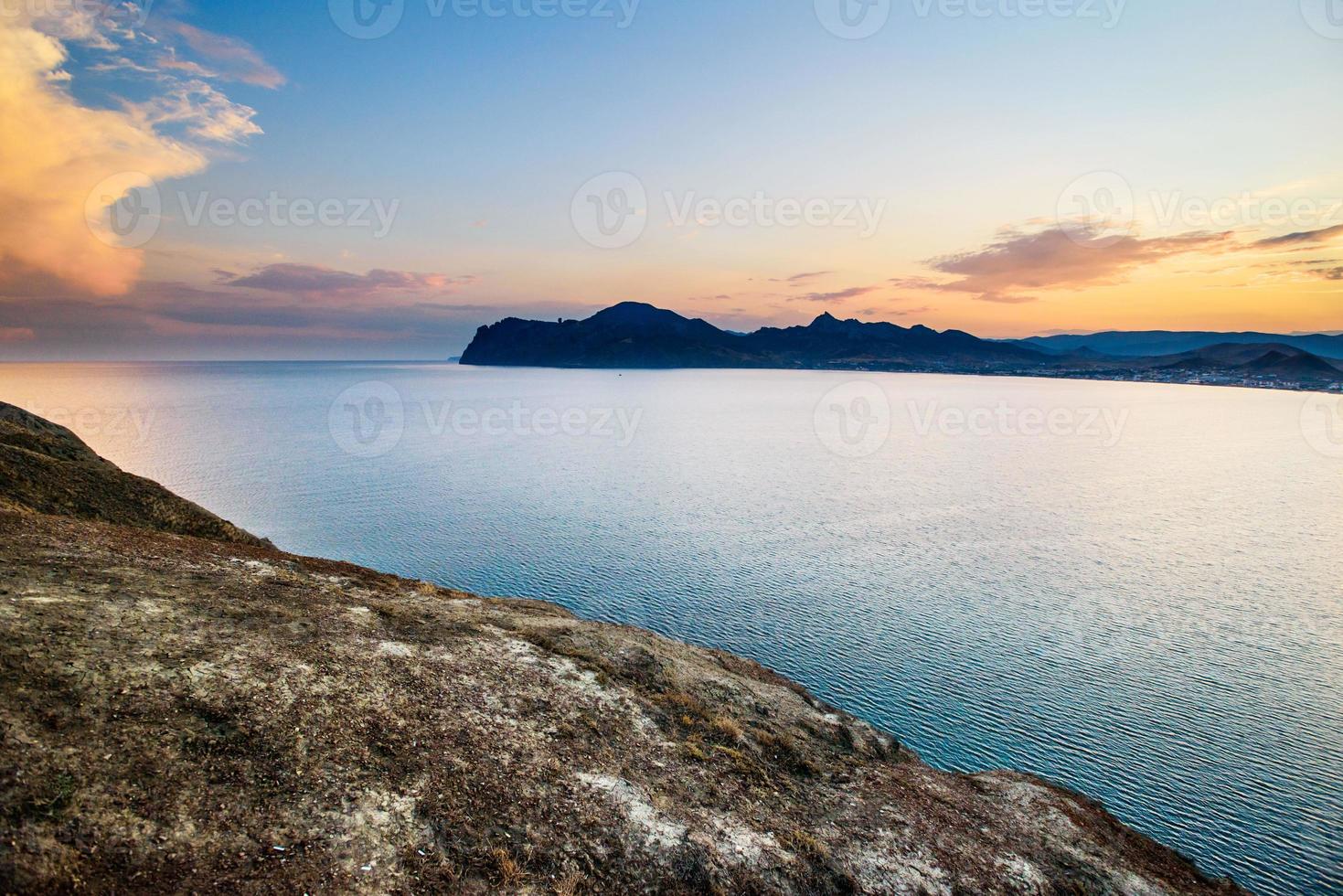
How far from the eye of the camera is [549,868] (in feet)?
50.7

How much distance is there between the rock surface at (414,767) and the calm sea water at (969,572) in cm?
810

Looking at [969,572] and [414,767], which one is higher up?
[414,767]

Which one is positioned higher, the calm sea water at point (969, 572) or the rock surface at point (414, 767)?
the rock surface at point (414, 767)

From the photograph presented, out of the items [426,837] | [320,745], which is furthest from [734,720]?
[320,745]

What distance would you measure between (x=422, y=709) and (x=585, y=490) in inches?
2696

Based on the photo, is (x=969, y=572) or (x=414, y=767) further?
(x=969, y=572)

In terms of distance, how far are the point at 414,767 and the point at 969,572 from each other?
2145 inches

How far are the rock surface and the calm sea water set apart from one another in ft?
26.6

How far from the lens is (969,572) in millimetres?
57656

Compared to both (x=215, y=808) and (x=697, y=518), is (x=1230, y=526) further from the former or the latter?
(x=215, y=808)

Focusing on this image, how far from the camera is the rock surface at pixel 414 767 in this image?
13805 millimetres

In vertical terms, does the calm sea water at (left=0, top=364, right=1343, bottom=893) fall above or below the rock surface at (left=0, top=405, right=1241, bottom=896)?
below

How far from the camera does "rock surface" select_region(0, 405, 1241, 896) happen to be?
45.3 feet

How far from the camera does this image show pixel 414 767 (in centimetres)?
1767
